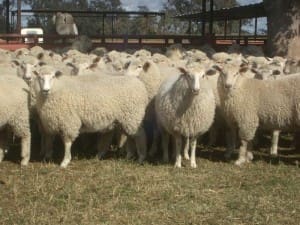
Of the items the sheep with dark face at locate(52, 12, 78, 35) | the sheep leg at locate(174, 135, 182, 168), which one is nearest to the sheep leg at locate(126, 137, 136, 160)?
the sheep leg at locate(174, 135, 182, 168)

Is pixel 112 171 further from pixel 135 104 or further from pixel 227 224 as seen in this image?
pixel 227 224

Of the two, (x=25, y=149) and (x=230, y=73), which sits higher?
(x=230, y=73)

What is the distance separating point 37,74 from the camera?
761cm

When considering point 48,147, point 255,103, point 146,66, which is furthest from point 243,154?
point 48,147

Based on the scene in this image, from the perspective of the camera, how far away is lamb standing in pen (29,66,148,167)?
7.52 meters

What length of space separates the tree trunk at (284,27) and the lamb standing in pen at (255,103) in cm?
549

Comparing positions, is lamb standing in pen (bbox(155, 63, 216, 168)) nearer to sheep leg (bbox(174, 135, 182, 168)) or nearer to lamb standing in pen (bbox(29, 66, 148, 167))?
sheep leg (bbox(174, 135, 182, 168))

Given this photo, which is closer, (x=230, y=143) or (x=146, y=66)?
(x=230, y=143)

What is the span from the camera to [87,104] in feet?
25.0

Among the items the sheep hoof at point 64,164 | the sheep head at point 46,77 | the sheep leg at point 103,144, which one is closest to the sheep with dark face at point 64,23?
the sheep leg at point 103,144

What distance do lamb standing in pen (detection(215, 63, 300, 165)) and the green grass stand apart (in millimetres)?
569

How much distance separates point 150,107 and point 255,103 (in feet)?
5.38

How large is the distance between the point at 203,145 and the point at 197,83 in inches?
102

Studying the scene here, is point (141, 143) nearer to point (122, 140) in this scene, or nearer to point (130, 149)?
point (130, 149)
